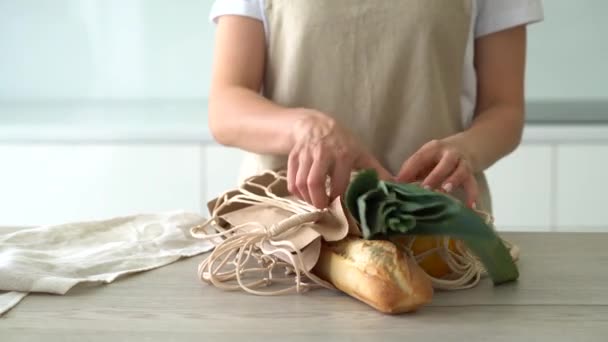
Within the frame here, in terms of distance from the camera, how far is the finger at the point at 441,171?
0.80m

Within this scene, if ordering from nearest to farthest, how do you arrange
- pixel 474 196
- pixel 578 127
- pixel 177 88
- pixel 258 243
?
pixel 258 243 → pixel 474 196 → pixel 578 127 → pixel 177 88

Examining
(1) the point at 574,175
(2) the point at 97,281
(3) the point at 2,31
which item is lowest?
(1) the point at 574,175

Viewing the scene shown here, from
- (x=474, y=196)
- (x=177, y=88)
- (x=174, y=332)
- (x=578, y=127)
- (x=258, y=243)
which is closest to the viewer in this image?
(x=174, y=332)

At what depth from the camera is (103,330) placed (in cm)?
59

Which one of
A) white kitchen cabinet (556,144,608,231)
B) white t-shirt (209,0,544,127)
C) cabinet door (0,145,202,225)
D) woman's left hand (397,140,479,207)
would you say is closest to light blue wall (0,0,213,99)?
cabinet door (0,145,202,225)

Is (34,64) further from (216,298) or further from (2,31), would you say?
(216,298)

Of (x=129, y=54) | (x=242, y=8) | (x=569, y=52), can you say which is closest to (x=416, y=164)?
(x=242, y=8)

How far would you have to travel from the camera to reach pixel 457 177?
0.82 meters

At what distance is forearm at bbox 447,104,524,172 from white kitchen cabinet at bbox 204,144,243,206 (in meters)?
0.91

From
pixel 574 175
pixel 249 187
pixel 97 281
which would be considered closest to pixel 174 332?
pixel 97 281

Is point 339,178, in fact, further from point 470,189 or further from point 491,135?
point 491,135

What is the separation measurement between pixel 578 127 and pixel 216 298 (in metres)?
1.47

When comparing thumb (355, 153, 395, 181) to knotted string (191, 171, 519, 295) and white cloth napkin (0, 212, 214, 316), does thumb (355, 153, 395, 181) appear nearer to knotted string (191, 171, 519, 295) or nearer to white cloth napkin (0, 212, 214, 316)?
knotted string (191, 171, 519, 295)

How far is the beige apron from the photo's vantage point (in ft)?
3.63
